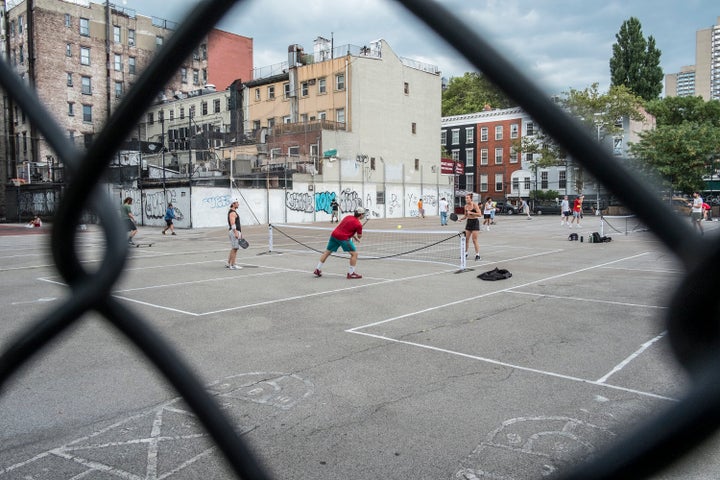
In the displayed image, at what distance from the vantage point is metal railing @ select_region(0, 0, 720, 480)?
60cm

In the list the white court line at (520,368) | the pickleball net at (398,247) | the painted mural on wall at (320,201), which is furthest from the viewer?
the painted mural on wall at (320,201)

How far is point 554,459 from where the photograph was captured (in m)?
3.72

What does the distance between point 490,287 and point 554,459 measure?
25.0 feet

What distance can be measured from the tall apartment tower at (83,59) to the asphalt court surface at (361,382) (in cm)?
25

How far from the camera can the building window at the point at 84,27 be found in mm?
1324

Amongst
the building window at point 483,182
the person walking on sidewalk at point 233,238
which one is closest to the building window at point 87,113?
the person walking on sidewalk at point 233,238

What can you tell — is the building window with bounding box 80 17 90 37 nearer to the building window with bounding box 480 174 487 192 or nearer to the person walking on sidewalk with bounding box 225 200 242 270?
the person walking on sidewalk with bounding box 225 200 242 270

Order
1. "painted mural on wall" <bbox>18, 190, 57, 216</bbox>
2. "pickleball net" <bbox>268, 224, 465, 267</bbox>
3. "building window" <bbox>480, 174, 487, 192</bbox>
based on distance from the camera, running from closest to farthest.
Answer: "painted mural on wall" <bbox>18, 190, 57, 216</bbox> < "pickleball net" <bbox>268, 224, 465, 267</bbox> < "building window" <bbox>480, 174, 487, 192</bbox>

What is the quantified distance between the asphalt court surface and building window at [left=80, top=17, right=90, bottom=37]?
50cm

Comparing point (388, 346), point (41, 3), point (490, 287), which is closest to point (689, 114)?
point (490, 287)

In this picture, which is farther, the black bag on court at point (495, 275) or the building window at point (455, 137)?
the building window at point (455, 137)

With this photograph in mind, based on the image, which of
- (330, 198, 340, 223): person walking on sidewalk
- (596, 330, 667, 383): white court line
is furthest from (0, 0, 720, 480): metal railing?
(330, 198, 340, 223): person walking on sidewalk

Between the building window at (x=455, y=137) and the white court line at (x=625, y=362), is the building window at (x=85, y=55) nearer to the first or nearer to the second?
the white court line at (x=625, y=362)

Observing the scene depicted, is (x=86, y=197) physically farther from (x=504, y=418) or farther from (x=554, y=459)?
(x=504, y=418)
